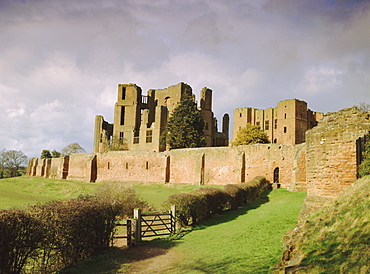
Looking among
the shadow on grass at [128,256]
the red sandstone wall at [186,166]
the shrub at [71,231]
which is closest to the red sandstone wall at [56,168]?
the red sandstone wall at [186,166]

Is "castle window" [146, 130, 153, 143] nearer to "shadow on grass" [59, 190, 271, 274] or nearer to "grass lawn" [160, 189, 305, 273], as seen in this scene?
"grass lawn" [160, 189, 305, 273]

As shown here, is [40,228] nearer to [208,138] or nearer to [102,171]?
[102,171]

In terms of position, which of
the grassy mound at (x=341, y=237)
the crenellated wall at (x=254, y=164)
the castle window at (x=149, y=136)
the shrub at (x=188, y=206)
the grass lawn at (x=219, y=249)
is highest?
the castle window at (x=149, y=136)

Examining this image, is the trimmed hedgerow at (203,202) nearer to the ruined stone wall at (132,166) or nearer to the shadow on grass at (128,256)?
the shadow on grass at (128,256)

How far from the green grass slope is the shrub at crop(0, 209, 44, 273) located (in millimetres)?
5936

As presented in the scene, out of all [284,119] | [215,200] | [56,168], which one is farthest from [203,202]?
[56,168]

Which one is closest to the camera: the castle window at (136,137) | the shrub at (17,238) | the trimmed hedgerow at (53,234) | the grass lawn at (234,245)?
the shrub at (17,238)

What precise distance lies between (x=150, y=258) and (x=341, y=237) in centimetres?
600

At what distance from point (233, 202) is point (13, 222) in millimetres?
13322

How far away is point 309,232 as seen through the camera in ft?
22.8

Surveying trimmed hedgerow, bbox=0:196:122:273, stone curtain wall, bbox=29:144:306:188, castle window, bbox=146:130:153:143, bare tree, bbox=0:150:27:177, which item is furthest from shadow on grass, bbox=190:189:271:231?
bare tree, bbox=0:150:27:177

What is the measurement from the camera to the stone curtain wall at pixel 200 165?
89.3ft

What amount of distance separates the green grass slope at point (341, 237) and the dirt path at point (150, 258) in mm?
4247

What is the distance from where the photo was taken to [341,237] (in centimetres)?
584
